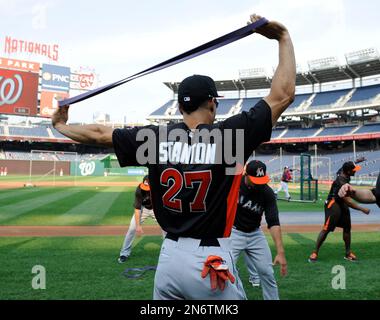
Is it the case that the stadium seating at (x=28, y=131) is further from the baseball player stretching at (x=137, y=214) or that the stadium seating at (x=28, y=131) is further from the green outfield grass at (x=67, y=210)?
the baseball player stretching at (x=137, y=214)

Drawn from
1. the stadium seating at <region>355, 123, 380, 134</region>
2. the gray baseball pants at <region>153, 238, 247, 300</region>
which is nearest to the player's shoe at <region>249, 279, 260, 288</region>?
the gray baseball pants at <region>153, 238, 247, 300</region>

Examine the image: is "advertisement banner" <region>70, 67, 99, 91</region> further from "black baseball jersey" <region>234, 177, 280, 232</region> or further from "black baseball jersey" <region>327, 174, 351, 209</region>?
"black baseball jersey" <region>234, 177, 280, 232</region>

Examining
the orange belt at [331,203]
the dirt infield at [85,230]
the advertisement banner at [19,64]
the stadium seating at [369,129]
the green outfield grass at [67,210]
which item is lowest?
the dirt infield at [85,230]

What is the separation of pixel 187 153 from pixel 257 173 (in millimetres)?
2985

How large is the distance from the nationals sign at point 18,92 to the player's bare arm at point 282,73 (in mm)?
43539

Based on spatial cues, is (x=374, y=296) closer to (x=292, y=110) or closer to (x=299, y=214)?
(x=299, y=214)

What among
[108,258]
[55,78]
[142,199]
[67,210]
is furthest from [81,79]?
[108,258]

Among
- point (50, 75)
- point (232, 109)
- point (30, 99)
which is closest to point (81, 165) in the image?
point (30, 99)

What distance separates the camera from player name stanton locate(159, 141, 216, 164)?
208 centimetres

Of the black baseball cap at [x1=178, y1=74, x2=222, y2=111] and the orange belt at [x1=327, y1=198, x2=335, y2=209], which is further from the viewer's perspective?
the orange belt at [x1=327, y1=198, x2=335, y2=209]

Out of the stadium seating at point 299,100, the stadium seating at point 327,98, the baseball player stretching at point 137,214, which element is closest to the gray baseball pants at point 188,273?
the baseball player stretching at point 137,214

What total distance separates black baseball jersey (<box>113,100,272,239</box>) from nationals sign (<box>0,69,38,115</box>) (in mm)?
43504

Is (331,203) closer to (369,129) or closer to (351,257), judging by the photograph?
(351,257)

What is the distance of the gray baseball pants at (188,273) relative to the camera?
2.04 metres
